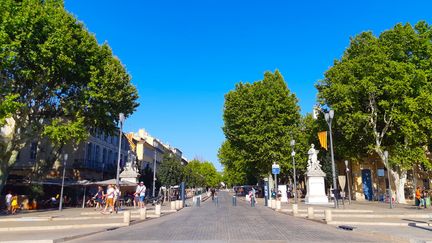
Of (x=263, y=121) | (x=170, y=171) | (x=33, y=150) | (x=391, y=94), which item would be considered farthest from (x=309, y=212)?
(x=170, y=171)

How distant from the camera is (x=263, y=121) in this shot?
4694 centimetres

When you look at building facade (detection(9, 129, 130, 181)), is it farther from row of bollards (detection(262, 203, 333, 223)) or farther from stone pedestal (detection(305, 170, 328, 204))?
stone pedestal (detection(305, 170, 328, 204))

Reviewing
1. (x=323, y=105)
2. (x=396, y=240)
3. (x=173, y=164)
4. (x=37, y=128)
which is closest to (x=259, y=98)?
(x=323, y=105)

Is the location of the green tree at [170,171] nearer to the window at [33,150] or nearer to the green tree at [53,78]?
the window at [33,150]

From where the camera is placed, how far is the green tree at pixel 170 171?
170ft

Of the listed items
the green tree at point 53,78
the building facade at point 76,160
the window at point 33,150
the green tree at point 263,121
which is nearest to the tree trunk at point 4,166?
the green tree at point 53,78

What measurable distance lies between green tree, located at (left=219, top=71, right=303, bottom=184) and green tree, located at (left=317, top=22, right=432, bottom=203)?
8190 mm

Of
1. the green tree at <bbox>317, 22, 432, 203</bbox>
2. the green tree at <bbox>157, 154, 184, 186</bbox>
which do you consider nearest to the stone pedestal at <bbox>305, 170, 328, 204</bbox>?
the green tree at <bbox>317, 22, 432, 203</bbox>

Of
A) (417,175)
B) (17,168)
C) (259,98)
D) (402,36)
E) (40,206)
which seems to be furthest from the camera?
(259,98)

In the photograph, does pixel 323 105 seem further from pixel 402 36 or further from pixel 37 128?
pixel 37 128

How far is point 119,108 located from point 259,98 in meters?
21.0

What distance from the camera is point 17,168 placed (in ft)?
130

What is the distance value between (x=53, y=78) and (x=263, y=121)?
2604cm

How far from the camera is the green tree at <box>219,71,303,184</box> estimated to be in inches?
1823
